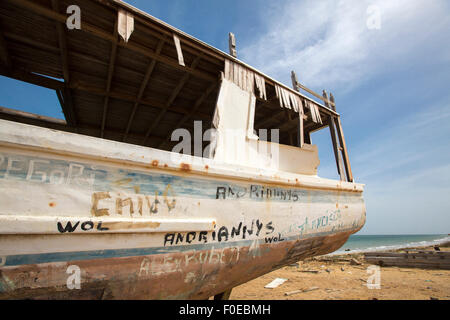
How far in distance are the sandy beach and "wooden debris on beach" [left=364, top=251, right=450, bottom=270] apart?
1.23 ft

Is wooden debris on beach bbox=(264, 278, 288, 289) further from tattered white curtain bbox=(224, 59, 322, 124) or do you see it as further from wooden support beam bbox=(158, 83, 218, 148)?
wooden support beam bbox=(158, 83, 218, 148)

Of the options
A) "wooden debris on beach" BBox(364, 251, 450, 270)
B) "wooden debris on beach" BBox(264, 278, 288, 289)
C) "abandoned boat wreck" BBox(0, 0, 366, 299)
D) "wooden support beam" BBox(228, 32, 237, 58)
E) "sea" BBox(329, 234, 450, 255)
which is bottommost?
"sea" BBox(329, 234, 450, 255)

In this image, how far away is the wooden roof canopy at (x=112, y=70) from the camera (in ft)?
8.54

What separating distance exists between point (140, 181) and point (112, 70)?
2.86 meters

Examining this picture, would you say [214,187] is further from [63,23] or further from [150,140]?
[150,140]

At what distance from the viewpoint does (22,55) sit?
10.9 feet

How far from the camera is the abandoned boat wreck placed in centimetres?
136

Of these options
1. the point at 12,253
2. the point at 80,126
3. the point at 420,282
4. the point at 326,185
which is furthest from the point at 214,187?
the point at 420,282

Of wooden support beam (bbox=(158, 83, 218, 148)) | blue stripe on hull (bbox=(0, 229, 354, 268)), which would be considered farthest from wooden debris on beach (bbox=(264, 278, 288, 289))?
wooden support beam (bbox=(158, 83, 218, 148))

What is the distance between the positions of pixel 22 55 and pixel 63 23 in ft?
4.48

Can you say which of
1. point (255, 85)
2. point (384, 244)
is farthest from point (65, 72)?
point (384, 244)

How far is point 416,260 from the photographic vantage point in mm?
8641

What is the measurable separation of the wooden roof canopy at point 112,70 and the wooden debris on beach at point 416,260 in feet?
28.0

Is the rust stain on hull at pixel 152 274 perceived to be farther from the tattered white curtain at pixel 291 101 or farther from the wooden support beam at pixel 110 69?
the wooden support beam at pixel 110 69
